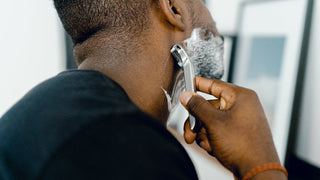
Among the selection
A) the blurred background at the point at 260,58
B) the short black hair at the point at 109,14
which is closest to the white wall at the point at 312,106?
the blurred background at the point at 260,58

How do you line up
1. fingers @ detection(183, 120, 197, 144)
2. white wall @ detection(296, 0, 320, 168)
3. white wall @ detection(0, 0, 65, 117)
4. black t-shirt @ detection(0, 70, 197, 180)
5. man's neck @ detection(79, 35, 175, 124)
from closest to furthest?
black t-shirt @ detection(0, 70, 197, 180) → man's neck @ detection(79, 35, 175, 124) → fingers @ detection(183, 120, 197, 144) → white wall @ detection(296, 0, 320, 168) → white wall @ detection(0, 0, 65, 117)

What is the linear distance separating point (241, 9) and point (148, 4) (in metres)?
0.59

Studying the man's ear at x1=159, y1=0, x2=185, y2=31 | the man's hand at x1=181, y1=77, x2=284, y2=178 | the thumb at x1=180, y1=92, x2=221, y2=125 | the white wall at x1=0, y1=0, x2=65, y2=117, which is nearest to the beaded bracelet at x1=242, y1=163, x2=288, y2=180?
the man's hand at x1=181, y1=77, x2=284, y2=178

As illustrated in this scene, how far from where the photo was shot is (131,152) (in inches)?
10.8

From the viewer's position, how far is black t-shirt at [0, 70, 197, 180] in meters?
0.27

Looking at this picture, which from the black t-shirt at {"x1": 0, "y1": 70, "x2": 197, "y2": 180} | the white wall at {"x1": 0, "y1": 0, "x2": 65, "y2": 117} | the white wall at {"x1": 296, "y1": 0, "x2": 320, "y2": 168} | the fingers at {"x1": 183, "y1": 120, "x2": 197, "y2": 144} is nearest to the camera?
the black t-shirt at {"x1": 0, "y1": 70, "x2": 197, "y2": 180}

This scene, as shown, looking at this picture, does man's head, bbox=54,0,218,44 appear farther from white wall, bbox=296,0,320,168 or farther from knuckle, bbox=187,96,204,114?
white wall, bbox=296,0,320,168

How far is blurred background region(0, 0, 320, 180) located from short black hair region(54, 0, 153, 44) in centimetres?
52

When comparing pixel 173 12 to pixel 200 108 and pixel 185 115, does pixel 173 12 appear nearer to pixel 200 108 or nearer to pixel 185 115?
pixel 200 108

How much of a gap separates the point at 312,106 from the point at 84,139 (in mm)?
708

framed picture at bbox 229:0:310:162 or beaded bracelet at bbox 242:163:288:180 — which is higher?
framed picture at bbox 229:0:310:162

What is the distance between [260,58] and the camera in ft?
2.82

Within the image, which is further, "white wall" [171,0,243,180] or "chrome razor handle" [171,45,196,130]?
"white wall" [171,0,243,180]

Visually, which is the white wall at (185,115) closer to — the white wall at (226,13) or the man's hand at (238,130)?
the white wall at (226,13)
